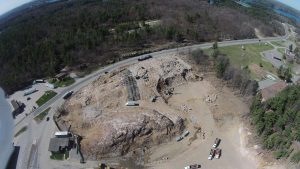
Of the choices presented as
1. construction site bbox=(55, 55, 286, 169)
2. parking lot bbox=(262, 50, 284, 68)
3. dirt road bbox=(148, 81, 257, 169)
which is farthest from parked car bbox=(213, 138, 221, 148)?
parking lot bbox=(262, 50, 284, 68)

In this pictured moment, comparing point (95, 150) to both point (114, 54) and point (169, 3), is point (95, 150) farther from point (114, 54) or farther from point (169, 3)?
point (169, 3)

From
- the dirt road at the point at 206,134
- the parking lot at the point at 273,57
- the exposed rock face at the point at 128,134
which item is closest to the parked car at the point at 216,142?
the dirt road at the point at 206,134

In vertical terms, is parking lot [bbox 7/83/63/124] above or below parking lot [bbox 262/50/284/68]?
below

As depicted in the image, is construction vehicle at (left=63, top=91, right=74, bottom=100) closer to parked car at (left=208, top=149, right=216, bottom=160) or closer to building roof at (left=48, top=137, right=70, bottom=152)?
building roof at (left=48, top=137, right=70, bottom=152)

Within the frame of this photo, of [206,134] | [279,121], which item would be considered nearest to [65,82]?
[206,134]

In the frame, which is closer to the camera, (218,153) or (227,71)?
(218,153)

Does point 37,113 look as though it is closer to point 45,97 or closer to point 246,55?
point 45,97

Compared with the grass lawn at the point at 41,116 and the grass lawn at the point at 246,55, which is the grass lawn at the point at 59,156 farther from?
the grass lawn at the point at 246,55
